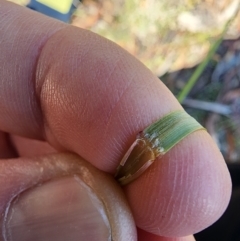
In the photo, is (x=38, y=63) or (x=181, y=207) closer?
(x=181, y=207)

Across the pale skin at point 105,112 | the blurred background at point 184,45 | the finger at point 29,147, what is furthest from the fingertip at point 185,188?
the blurred background at point 184,45

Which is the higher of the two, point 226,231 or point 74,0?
point 74,0

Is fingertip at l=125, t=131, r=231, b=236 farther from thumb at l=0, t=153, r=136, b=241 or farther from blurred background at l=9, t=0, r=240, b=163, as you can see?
blurred background at l=9, t=0, r=240, b=163

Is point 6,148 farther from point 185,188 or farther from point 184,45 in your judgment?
point 184,45

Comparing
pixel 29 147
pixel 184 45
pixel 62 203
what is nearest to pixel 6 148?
pixel 29 147

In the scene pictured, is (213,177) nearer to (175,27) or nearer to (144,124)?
(144,124)

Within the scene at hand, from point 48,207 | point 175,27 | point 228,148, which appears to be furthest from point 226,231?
point 175,27

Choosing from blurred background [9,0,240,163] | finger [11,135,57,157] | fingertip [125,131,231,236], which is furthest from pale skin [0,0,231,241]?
blurred background [9,0,240,163]
